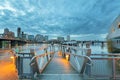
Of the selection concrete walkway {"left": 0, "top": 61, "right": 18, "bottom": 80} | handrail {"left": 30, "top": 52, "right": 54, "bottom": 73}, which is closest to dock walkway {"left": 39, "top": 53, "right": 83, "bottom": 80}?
handrail {"left": 30, "top": 52, "right": 54, "bottom": 73}

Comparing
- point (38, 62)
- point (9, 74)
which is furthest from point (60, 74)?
point (9, 74)

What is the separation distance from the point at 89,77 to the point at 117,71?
1.62m

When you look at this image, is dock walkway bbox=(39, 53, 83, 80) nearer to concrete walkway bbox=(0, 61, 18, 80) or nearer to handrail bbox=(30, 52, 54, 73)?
handrail bbox=(30, 52, 54, 73)

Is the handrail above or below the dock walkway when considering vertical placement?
above

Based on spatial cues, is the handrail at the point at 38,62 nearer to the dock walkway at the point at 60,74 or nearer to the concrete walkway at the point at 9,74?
the dock walkway at the point at 60,74

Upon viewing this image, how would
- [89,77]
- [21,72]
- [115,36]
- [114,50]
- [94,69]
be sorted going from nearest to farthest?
[89,77], [21,72], [94,69], [114,50], [115,36]

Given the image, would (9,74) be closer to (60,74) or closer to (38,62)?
(38,62)

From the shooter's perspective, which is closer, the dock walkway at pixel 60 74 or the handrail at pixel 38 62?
the handrail at pixel 38 62

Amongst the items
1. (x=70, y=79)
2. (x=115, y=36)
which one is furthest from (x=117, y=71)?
(x=115, y=36)

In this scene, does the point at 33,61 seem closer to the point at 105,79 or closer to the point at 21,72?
the point at 21,72

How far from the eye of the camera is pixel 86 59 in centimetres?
1184

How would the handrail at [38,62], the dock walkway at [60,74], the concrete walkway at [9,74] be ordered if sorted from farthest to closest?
1. the concrete walkway at [9,74]
2. the dock walkway at [60,74]
3. the handrail at [38,62]

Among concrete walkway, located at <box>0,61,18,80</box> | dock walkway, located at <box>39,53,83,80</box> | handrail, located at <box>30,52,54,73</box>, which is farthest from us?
concrete walkway, located at <box>0,61,18,80</box>

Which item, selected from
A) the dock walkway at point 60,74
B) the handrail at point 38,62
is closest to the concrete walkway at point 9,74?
the handrail at point 38,62
